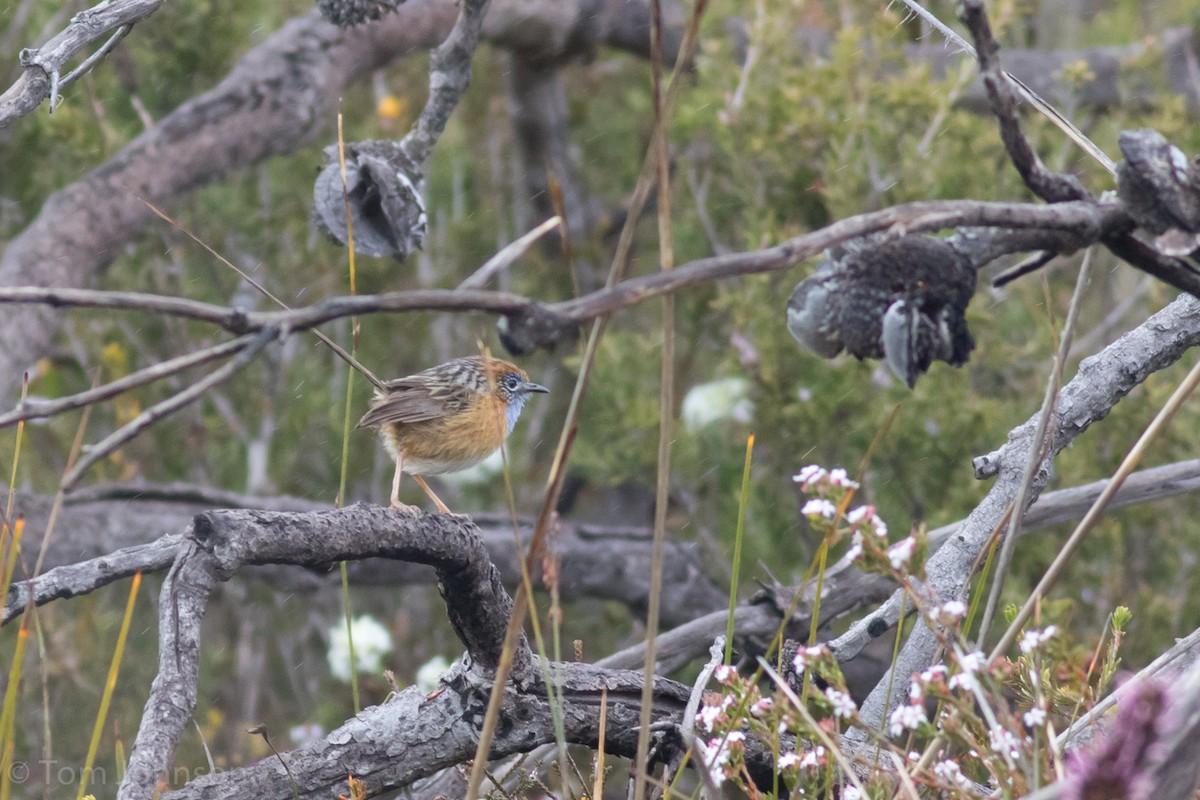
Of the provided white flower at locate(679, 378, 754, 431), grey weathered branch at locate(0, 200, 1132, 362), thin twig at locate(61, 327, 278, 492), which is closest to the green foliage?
white flower at locate(679, 378, 754, 431)

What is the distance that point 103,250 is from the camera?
452 centimetres

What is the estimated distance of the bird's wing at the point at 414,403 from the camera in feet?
12.9

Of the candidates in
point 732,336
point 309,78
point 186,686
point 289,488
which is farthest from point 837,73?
point 186,686

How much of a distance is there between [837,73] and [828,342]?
4.21 meters

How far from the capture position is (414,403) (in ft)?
13.0

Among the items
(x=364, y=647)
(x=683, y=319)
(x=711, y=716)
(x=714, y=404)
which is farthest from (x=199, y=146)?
(x=711, y=716)

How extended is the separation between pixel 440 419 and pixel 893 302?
2690 mm

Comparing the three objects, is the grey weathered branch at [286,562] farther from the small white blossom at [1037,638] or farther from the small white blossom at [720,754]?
the small white blossom at [1037,638]

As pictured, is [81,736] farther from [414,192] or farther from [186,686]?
[186,686]

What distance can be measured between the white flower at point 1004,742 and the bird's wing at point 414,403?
2401 mm

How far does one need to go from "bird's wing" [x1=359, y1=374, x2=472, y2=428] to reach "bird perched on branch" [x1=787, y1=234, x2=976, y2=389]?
98.9 inches

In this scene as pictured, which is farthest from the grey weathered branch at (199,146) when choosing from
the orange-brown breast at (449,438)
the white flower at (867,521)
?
the white flower at (867,521)

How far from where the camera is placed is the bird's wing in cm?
395

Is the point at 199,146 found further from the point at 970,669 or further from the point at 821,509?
the point at 970,669
